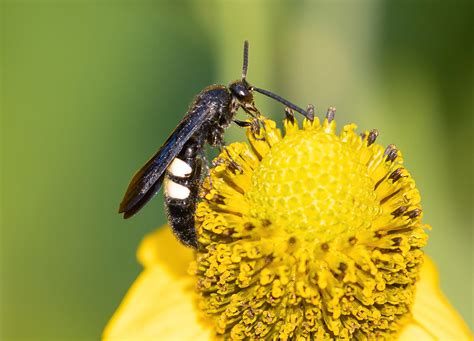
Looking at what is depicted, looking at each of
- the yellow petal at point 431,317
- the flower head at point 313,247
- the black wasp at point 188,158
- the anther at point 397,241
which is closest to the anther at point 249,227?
the flower head at point 313,247

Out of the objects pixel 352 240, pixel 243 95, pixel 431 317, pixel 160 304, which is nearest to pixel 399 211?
pixel 352 240

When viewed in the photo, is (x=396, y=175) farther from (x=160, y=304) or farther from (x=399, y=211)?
(x=160, y=304)

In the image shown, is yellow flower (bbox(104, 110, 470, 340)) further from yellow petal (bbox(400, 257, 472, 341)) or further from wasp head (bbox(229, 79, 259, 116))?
wasp head (bbox(229, 79, 259, 116))

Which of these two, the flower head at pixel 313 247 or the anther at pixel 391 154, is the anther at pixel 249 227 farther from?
the anther at pixel 391 154

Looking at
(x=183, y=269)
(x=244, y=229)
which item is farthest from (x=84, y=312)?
(x=244, y=229)

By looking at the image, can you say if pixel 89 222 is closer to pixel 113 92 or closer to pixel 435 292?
pixel 113 92


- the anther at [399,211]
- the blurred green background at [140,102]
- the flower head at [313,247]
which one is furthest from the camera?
the blurred green background at [140,102]
